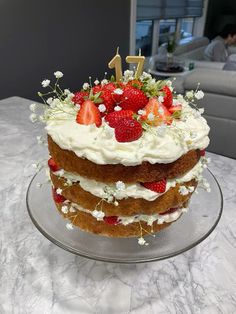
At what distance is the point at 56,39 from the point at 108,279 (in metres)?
3.11

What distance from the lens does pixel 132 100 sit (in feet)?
2.65

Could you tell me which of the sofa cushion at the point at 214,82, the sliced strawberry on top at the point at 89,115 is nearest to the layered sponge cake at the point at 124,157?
the sliced strawberry on top at the point at 89,115

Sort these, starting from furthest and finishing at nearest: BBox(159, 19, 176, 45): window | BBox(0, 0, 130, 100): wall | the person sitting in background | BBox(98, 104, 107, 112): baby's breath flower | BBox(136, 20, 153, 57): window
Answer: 1. BBox(159, 19, 176, 45): window
2. the person sitting in background
3. BBox(136, 20, 153, 57): window
4. BBox(0, 0, 130, 100): wall
5. BBox(98, 104, 107, 112): baby's breath flower

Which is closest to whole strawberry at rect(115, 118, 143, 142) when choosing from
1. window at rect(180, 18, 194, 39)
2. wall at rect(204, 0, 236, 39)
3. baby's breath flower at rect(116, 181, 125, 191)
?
baby's breath flower at rect(116, 181, 125, 191)

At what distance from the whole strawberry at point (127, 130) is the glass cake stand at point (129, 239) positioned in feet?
0.95

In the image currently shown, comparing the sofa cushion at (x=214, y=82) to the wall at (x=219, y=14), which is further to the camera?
the wall at (x=219, y=14)

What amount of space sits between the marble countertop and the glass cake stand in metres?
0.08

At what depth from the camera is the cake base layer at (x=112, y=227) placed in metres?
0.83

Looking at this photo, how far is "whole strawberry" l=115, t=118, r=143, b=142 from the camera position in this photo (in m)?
0.70

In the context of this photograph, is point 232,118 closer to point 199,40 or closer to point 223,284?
point 223,284

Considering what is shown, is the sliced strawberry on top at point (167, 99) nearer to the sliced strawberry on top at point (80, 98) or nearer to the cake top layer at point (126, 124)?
the cake top layer at point (126, 124)

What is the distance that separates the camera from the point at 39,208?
2.99 ft

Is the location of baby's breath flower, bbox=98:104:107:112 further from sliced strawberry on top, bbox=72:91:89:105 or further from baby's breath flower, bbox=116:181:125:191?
baby's breath flower, bbox=116:181:125:191

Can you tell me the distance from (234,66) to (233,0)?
365 cm
